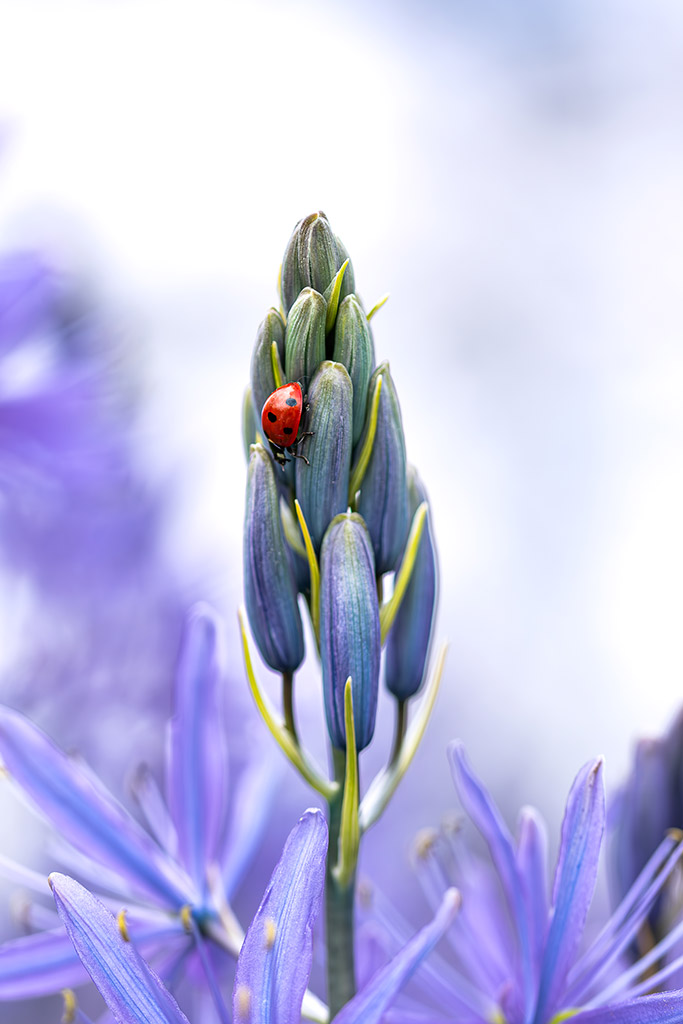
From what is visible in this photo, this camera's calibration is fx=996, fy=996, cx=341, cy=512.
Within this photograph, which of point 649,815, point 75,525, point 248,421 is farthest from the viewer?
point 75,525

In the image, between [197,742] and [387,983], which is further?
[197,742]

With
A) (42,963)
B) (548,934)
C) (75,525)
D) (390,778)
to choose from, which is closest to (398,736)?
(390,778)

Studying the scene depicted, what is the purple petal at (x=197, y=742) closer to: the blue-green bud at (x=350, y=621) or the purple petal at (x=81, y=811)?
the purple petal at (x=81, y=811)

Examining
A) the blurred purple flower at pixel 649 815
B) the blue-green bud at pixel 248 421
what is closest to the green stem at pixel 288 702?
the blue-green bud at pixel 248 421

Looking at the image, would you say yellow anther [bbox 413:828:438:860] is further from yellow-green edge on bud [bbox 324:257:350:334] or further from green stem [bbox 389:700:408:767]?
yellow-green edge on bud [bbox 324:257:350:334]

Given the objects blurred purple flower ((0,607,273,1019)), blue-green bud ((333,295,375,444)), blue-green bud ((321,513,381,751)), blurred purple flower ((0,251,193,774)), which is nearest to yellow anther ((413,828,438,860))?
blurred purple flower ((0,607,273,1019))

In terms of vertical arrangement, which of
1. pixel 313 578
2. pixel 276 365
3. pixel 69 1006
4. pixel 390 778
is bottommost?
→ pixel 69 1006

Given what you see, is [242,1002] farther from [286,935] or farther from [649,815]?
[649,815]

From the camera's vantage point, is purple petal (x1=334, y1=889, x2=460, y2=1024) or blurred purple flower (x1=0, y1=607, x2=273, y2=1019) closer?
purple petal (x1=334, y1=889, x2=460, y2=1024)
